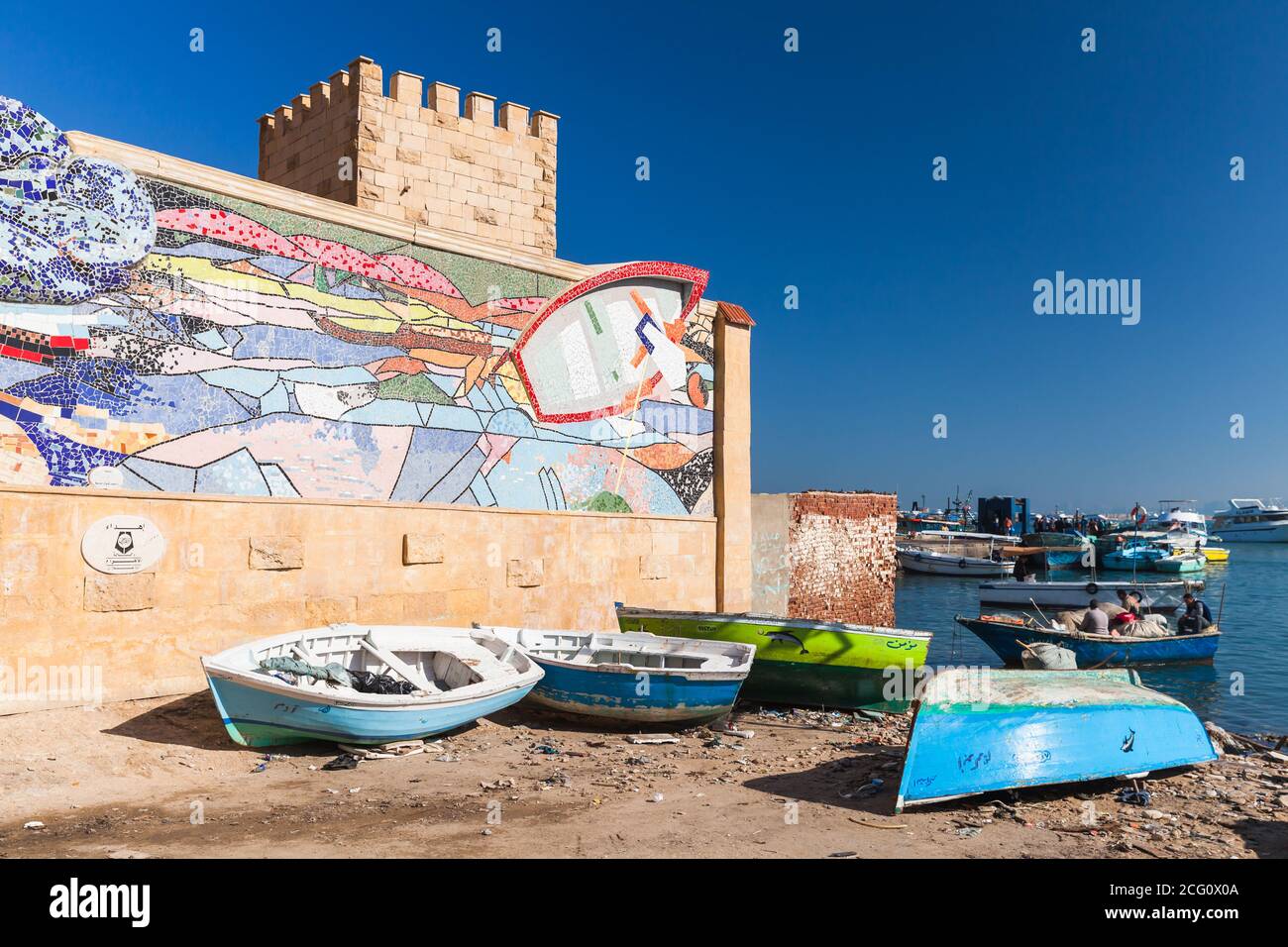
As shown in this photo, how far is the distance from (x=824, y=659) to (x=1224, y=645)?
22061 mm

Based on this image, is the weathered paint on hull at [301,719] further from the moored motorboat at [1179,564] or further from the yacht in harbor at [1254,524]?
the yacht in harbor at [1254,524]

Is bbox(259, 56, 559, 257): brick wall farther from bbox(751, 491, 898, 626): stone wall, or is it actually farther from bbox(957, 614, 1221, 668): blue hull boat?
bbox(957, 614, 1221, 668): blue hull boat

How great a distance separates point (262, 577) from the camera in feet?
35.2

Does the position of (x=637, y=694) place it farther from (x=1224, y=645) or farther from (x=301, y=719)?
(x=1224, y=645)

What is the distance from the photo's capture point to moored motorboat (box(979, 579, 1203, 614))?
31609 millimetres

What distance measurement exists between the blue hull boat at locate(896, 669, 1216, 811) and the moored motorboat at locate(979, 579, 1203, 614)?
921 inches

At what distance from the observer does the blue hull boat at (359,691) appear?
8688 millimetres

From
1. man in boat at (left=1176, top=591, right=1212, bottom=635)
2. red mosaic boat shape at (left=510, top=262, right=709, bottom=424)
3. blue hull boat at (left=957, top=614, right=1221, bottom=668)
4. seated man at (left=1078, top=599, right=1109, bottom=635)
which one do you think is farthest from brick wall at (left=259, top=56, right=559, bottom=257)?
man in boat at (left=1176, top=591, right=1212, bottom=635)

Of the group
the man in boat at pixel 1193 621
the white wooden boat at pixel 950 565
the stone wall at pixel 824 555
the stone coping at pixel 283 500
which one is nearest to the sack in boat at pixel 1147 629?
the man in boat at pixel 1193 621

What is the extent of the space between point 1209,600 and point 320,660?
44914mm

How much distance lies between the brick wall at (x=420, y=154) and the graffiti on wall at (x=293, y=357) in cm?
260

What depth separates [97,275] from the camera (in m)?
9.67

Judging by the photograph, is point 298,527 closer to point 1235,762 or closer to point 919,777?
point 919,777
